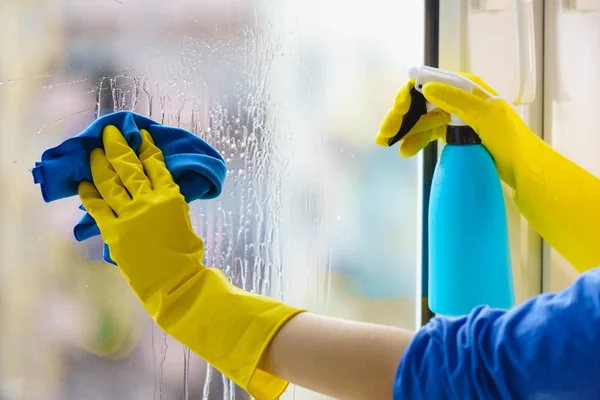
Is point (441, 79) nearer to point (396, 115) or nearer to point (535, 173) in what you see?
point (396, 115)

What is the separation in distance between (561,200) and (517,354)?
0.43 meters

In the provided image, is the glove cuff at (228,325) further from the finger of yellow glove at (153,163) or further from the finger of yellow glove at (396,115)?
the finger of yellow glove at (396,115)

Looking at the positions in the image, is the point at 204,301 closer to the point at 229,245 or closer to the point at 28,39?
the point at 229,245

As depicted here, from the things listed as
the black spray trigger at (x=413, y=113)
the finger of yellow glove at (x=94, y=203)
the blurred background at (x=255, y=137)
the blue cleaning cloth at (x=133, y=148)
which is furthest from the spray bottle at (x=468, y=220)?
the finger of yellow glove at (x=94, y=203)

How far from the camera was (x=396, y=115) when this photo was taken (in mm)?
861

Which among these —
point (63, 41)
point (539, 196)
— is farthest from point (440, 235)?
point (63, 41)

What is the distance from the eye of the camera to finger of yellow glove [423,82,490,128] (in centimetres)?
80

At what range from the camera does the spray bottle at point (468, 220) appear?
2.77 ft

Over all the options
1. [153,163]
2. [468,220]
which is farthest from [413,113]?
[153,163]

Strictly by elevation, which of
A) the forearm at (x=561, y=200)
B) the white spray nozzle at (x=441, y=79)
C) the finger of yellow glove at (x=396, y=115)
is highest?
the white spray nozzle at (x=441, y=79)

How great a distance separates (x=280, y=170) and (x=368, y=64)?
0.76 feet

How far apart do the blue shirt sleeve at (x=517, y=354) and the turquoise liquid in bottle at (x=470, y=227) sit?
0.38 m

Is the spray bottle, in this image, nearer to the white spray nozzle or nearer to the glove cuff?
the white spray nozzle

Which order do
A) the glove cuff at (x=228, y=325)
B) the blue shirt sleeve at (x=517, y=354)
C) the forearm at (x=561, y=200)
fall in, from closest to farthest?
the blue shirt sleeve at (x=517, y=354), the glove cuff at (x=228, y=325), the forearm at (x=561, y=200)
